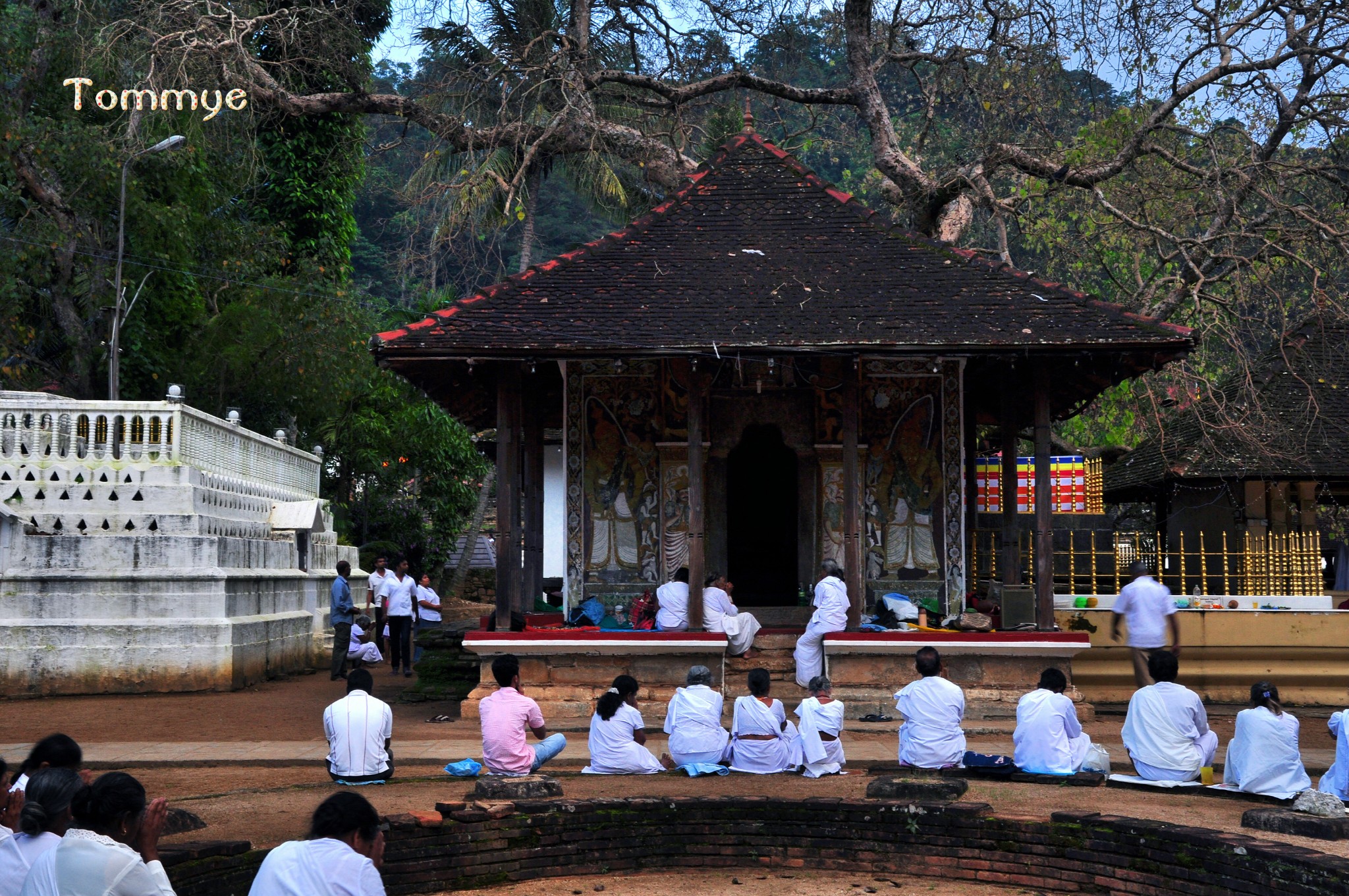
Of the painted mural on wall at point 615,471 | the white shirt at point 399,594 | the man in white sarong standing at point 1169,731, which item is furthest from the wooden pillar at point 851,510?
the white shirt at point 399,594

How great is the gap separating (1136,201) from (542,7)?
13597mm

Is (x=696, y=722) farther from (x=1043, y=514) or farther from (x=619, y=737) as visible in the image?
(x=1043, y=514)

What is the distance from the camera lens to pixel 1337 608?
17.4 m

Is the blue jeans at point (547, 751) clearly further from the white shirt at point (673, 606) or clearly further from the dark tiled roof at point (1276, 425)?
the dark tiled roof at point (1276, 425)

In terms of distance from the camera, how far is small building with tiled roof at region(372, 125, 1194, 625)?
1427cm

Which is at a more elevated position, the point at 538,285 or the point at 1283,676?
the point at 538,285

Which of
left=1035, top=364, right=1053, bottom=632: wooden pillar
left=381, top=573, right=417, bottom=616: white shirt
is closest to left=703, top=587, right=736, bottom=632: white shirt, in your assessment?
left=1035, top=364, right=1053, bottom=632: wooden pillar

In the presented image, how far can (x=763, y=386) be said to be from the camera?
1608 centimetres

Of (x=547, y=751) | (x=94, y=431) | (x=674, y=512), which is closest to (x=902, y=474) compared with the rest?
(x=674, y=512)

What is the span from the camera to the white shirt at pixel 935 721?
10766mm

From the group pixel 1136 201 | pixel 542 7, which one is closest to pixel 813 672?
pixel 1136 201

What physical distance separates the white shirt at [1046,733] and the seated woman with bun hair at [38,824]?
7.18 meters

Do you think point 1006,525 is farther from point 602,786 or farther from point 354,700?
point 354,700

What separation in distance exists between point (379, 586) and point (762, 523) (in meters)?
5.40
